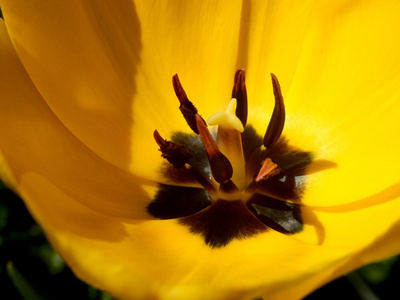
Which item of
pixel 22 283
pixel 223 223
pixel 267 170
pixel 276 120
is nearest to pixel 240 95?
pixel 276 120

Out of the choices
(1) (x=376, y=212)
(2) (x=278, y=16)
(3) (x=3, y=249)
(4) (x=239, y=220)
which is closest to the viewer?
(1) (x=376, y=212)

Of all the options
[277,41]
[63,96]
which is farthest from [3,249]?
[277,41]

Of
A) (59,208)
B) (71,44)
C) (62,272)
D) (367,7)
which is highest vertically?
(367,7)

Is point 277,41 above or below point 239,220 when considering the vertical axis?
above

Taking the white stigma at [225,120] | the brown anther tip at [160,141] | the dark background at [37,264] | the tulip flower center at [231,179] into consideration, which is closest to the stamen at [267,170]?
the tulip flower center at [231,179]

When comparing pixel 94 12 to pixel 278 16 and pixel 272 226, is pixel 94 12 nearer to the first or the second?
pixel 278 16

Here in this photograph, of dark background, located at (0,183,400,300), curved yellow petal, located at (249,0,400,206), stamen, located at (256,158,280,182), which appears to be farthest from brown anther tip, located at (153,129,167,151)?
dark background, located at (0,183,400,300)
